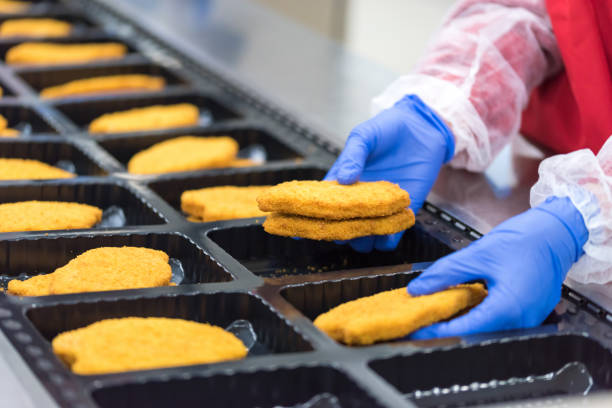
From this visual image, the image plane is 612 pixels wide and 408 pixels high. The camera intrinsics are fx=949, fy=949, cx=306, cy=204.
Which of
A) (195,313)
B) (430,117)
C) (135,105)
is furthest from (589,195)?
(135,105)

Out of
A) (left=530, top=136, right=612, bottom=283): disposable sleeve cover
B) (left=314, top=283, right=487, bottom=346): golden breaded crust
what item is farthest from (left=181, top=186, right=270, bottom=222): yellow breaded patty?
(left=530, top=136, right=612, bottom=283): disposable sleeve cover

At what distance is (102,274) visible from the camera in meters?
1.78

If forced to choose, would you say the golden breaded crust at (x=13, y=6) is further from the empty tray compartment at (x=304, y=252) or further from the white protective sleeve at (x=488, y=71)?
the empty tray compartment at (x=304, y=252)

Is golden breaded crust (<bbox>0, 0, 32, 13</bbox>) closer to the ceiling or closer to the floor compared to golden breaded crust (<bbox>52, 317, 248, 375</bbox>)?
closer to the ceiling

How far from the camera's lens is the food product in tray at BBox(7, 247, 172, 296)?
1744 mm

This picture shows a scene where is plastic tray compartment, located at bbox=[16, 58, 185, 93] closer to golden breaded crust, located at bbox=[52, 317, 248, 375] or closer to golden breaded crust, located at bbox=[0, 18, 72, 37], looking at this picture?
golden breaded crust, located at bbox=[0, 18, 72, 37]

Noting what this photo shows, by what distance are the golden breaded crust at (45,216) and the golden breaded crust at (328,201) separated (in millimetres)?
476

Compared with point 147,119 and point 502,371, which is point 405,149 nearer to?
point 502,371

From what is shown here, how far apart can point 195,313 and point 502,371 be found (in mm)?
559

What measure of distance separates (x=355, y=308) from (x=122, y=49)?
2047 mm

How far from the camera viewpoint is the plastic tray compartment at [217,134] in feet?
8.61

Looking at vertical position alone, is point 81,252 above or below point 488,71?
below

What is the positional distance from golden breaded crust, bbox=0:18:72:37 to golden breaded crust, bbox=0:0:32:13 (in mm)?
213

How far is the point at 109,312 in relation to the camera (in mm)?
1674
